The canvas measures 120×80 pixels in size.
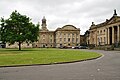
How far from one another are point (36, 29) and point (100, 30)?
5320 centimetres

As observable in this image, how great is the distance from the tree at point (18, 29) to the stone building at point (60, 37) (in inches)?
2834

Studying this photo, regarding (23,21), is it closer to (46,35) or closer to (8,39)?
(8,39)

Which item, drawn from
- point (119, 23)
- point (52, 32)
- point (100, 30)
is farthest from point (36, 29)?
point (52, 32)

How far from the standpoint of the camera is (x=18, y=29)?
244 feet

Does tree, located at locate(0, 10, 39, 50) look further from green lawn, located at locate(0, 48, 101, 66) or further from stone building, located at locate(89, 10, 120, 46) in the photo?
stone building, located at locate(89, 10, 120, 46)

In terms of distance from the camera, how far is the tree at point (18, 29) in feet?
233

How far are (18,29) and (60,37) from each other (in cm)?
7541

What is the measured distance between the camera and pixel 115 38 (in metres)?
105

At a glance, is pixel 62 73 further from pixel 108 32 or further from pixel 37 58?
pixel 108 32

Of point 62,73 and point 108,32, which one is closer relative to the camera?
point 62,73

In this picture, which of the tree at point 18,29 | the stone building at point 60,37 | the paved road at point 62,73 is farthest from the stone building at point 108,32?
the paved road at point 62,73

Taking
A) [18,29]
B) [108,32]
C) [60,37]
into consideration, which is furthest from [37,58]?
[60,37]

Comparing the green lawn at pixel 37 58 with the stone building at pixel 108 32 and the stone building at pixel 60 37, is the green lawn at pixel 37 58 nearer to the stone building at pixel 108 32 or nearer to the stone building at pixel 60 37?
the stone building at pixel 108 32

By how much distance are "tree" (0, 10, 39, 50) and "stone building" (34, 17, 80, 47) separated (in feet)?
236
